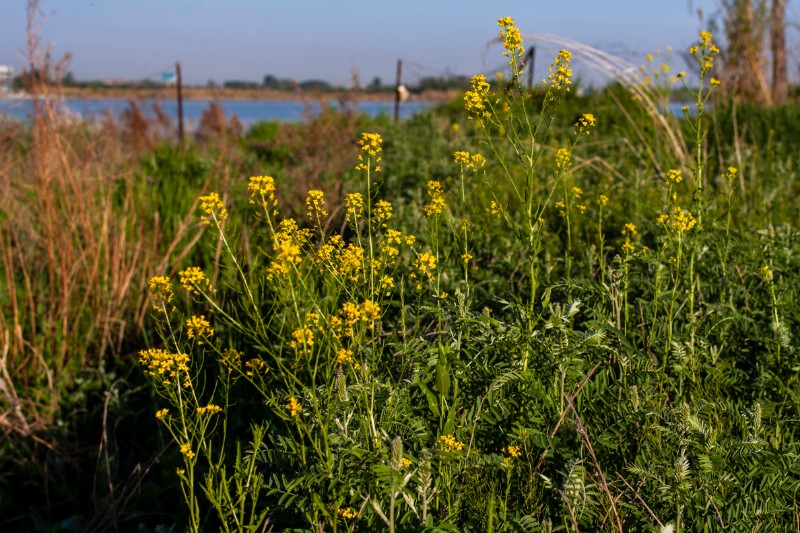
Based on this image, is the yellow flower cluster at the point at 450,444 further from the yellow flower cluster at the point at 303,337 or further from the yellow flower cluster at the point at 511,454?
the yellow flower cluster at the point at 303,337

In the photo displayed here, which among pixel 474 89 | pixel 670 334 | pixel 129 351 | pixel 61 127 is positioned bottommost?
pixel 129 351

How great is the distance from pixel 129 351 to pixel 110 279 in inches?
16.5

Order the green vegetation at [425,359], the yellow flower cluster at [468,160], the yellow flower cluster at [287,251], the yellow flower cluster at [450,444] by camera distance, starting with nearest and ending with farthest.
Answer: the yellow flower cluster at [287,251] < the yellow flower cluster at [450,444] < the green vegetation at [425,359] < the yellow flower cluster at [468,160]

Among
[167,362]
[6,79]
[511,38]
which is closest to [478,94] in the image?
[511,38]

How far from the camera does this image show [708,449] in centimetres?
201

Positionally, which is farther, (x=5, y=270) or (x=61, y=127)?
(x=61, y=127)

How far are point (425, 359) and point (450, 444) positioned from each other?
0.39 m

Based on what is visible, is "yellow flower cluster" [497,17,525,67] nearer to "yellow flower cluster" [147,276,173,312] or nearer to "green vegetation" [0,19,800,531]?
"green vegetation" [0,19,800,531]

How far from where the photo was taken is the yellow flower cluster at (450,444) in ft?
6.01

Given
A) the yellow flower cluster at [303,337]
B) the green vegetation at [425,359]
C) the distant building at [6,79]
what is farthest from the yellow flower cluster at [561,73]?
the distant building at [6,79]

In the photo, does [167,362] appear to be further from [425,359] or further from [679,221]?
[679,221]

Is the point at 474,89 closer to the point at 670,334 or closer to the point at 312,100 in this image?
the point at 670,334

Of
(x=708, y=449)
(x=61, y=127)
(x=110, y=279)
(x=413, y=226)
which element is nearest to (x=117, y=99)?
(x=61, y=127)

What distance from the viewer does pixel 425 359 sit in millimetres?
2184
